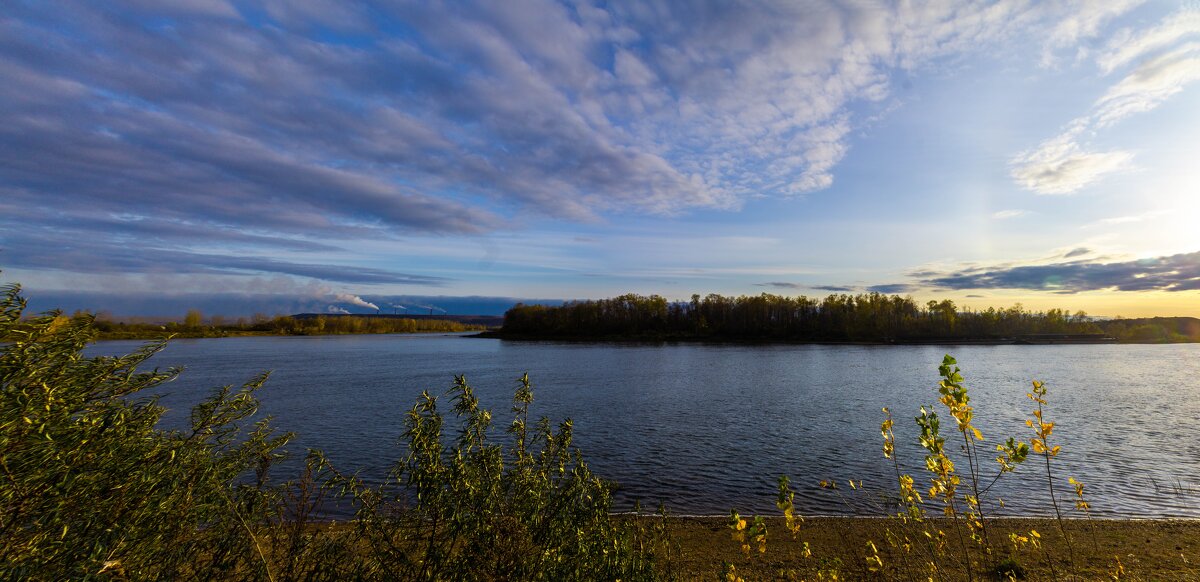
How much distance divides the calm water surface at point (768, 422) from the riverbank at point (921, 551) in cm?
203

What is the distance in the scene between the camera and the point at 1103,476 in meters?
21.0

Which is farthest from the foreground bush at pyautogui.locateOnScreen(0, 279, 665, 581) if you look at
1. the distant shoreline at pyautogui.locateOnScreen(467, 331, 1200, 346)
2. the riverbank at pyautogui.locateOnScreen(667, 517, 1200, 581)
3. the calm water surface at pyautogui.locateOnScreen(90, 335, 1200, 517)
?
the distant shoreline at pyautogui.locateOnScreen(467, 331, 1200, 346)

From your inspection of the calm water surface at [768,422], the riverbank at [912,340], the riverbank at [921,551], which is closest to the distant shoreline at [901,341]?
the riverbank at [912,340]

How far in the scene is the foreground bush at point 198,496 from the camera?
4602mm

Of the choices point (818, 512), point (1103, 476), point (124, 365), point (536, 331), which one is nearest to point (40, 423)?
point (124, 365)

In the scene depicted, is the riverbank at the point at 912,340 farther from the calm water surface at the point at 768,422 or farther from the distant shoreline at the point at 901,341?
the calm water surface at the point at 768,422

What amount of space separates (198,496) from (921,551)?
1542 cm

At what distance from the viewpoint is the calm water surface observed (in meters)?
20.0

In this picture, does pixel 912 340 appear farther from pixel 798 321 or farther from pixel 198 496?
pixel 198 496

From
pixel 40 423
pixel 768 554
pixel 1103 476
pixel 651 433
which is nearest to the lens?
pixel 40 423

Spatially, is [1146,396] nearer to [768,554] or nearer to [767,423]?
[767,423]

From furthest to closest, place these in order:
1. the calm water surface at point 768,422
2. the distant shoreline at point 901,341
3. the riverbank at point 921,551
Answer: the distant shoreline at point 901,341 → the calm water surface at point 768,422 → the riverbank at point 921,551

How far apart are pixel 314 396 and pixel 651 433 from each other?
32852 mm

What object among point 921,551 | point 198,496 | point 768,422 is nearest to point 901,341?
point 768,422
